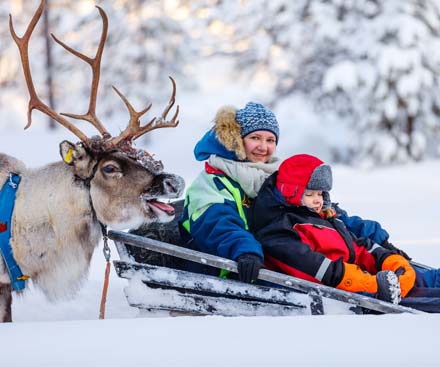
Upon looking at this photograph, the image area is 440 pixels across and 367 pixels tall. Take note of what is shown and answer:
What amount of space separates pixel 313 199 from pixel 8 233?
5.43ft

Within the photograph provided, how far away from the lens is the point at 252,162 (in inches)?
162

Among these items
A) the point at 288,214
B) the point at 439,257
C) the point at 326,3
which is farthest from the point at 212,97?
the point at 288,214

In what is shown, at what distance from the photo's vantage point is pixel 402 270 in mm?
3627

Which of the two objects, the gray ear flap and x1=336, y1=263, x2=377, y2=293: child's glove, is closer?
x1=336, y1=263, x2=377, y2=293: child's glove

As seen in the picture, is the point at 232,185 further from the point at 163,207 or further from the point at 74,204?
the point at 74,204

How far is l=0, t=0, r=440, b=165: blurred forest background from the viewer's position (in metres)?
13.9

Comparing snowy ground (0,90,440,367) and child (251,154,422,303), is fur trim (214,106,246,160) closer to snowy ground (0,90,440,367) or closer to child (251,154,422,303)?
child (251,154,422,303)

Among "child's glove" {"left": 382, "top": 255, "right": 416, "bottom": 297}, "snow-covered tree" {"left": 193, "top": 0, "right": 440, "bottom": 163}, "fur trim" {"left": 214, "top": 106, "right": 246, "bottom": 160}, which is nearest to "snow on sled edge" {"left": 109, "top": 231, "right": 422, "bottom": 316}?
"child's glove" {"left": 382, "top": 255, "right": 416, "bottom": 297}

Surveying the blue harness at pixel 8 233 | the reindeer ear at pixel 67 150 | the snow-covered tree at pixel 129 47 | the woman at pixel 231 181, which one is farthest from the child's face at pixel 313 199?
the snow-covered tree at pixel 129 47

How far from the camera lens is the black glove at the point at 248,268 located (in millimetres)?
3277

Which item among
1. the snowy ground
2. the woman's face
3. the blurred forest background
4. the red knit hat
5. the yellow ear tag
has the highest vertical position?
the blurred forest background

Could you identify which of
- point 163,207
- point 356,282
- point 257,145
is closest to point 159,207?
point 163,207

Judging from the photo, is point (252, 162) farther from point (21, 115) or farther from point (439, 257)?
point (21, 115)

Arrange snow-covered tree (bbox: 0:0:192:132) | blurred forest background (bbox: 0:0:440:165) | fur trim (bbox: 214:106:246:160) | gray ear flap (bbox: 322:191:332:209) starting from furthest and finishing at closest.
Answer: snow-covered tree (bbox: 0:0:192:132) → blurred forest background (bbox: 0:0:440:165) → fur trim (bbox: 214:106:246:160) → gray ear flap (bbox: 322:191:332:209)
